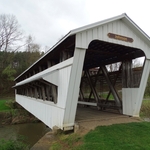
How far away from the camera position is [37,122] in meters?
16.0

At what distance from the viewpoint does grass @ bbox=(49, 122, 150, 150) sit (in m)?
3.91

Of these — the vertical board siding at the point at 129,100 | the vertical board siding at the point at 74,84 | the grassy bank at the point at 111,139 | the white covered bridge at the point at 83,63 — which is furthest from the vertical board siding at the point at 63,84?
the vertical board siding at the point at 129,100

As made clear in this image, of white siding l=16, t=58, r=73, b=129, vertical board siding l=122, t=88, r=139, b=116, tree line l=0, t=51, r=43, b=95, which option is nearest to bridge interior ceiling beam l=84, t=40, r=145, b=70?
vertical board siding l=122, t=88, r=139, b=116

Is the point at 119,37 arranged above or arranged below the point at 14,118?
above

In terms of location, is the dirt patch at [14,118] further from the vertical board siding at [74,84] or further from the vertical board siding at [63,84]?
the vertical board siding at [74,84]

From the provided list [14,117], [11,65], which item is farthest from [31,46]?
[14,117]

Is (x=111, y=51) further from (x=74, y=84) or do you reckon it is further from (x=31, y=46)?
(x=31, y=46)

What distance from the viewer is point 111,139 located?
4.31 meters

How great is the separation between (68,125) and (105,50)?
4.20m

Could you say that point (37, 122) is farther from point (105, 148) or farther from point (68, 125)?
point (105, 148)

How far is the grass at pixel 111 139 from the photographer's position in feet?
12.8

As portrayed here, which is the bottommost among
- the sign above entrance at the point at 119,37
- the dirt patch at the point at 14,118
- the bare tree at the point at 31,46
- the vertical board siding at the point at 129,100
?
the dirt patch at the point at 14,118

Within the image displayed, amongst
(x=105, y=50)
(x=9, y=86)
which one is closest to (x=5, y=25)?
(x=9, y=86)

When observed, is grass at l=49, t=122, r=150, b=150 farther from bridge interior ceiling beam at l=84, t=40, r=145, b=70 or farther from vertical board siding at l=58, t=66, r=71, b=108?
bridge interior ceiling beam at l=84, t=40, r=145, b=70
